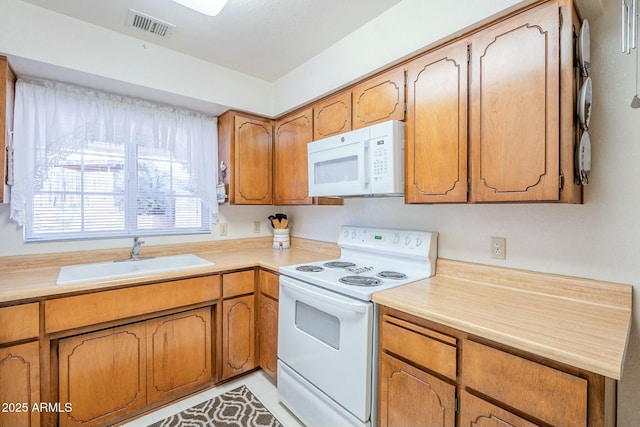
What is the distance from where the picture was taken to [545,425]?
2.94 feet

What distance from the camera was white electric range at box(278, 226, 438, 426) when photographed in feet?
4.51

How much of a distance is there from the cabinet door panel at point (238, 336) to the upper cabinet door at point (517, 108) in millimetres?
1664

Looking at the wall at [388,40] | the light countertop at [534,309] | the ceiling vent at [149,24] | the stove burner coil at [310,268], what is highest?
the ceiling vent at [149,24]

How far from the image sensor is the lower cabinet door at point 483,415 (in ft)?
3.15

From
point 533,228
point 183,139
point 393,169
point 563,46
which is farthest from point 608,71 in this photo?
point 183,139

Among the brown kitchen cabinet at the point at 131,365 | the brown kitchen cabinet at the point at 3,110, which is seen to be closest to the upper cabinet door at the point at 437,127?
the brown kitchen cabinet at the point at 131,365

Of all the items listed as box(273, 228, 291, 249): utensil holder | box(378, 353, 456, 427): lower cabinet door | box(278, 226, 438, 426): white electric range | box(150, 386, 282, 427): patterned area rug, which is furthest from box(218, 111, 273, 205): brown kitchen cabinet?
box(378, 353, 456, 427): lower cabinet door

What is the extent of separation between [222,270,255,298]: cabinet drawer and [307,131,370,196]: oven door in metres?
A: 0.77

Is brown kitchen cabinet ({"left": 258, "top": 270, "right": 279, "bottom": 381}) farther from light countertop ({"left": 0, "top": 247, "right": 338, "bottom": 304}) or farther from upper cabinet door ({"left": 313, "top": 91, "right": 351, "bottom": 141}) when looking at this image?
upper cabinet door ({"left": 313, "top": 91, "right": 351, "bottom": 141})

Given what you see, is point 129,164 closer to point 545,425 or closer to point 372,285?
point 372,285

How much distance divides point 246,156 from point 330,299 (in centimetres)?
156

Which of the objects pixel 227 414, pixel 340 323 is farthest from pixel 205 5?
pixel 227 414

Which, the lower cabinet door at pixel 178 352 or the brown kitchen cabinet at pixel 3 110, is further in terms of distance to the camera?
the lower cabinet door at pixel 178 352

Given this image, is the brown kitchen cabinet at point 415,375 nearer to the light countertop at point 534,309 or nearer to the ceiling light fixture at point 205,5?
the light countertop at point 534,309
